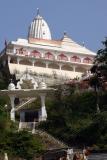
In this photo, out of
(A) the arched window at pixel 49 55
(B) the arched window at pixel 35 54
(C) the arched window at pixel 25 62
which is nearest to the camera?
(C) the arched window at pixel 25 62

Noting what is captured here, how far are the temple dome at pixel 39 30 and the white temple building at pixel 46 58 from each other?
30.5 feet

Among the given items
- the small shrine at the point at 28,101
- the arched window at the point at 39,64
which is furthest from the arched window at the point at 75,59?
the small shrine at the point at 28,101

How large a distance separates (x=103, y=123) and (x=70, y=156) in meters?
13.3

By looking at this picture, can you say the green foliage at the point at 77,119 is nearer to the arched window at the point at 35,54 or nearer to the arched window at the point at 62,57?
the arched window at the point at 35,54

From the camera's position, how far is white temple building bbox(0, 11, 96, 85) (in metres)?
75.4

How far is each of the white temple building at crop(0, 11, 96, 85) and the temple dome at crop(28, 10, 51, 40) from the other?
9.31 meters

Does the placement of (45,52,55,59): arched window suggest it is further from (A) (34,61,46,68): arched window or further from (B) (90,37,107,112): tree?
(B) (90,37,107,112): tree

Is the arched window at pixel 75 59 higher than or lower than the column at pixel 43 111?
higher

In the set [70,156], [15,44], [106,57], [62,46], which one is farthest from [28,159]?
[62,46]

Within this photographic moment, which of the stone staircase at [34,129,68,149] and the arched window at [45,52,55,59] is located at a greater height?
the arched window at [45,52,55,59]

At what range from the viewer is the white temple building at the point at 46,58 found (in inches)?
2968

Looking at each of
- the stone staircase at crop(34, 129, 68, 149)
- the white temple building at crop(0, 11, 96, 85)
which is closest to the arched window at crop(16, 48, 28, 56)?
the white temple building at crop(0, 11, 96, 85)

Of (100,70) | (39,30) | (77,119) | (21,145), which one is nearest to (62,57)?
Result: (39,30)

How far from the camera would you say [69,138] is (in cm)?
4628
